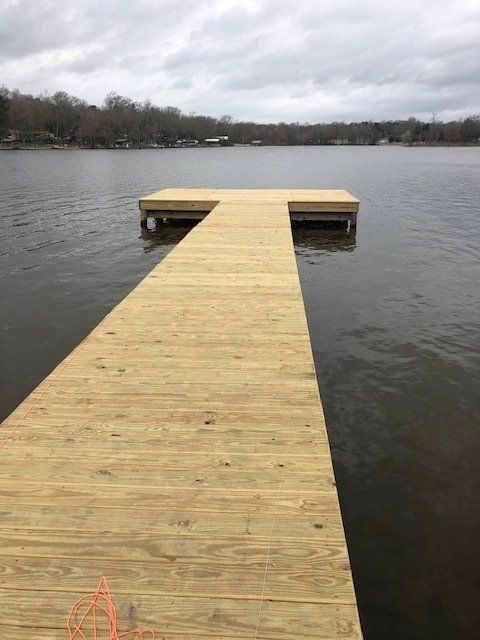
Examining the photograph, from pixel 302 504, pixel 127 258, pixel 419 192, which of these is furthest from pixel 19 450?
pixel 419 192

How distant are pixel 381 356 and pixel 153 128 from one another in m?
140

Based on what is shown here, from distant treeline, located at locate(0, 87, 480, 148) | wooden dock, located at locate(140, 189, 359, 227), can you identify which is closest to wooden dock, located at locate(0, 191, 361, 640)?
wooden dock, located at locate(140, 189, 359, 227)

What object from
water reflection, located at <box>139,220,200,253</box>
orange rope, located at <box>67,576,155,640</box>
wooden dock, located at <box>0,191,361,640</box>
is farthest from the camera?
water reflection, located at <box>139,220,200,253</box>

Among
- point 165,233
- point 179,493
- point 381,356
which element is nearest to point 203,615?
point 179,493

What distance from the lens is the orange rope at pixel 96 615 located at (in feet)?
6.79

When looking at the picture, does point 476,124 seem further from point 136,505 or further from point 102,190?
point 136,505

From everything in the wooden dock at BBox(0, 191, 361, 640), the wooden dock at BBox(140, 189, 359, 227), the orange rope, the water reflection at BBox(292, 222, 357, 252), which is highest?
the orange rope

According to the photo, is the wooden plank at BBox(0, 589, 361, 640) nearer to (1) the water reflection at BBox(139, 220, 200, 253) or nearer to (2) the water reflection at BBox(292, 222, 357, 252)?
(1) the water reflection at BBox(139, 220, 200, 253)

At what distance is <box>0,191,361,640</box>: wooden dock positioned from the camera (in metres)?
2.20

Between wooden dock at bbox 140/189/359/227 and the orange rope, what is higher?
the orange rope

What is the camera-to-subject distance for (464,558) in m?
3.87

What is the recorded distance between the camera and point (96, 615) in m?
2.16

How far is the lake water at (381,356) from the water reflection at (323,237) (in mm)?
63

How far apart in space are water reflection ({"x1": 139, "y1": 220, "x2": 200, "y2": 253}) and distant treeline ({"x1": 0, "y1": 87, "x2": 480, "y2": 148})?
98.0 m
